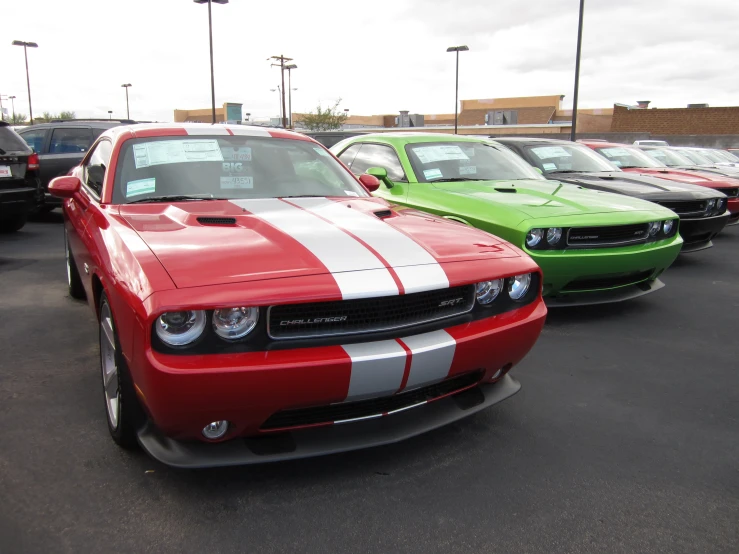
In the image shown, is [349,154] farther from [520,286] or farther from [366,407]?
[366,407]

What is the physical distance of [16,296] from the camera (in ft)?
16.4

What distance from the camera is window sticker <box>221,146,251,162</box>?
3398 mm

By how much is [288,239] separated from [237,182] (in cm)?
110

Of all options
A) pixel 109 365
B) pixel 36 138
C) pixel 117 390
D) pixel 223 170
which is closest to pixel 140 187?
pixel 223 170

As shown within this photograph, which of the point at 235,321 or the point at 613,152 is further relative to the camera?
the point at 613,152

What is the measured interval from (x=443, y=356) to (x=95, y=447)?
1559 mm

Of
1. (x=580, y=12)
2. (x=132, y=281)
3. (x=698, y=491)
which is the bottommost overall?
(x=698, y=491)

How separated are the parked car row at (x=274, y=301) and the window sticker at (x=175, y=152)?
11mm

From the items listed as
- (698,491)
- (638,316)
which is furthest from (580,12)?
(698,491)

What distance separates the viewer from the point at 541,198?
15.5 feet

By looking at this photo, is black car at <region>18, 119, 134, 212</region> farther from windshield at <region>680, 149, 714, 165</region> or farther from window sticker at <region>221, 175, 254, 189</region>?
windshield at <region>680, 149, 714, 165</region>

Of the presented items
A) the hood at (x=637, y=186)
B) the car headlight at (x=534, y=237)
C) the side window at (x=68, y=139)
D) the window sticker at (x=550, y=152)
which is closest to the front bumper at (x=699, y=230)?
the hood at (x=637, y=186)

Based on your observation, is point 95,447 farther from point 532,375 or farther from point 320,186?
point 532,375

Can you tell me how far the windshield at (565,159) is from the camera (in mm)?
6957
